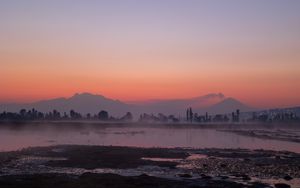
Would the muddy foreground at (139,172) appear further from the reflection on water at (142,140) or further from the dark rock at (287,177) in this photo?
the reflection on water at (142,140)

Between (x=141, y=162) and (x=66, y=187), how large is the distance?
57.8ft

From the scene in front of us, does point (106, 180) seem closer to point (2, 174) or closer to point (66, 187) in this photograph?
point (66, 187)

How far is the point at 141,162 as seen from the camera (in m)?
42.9

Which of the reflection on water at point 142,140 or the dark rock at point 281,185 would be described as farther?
the reflection on water at point 142,140

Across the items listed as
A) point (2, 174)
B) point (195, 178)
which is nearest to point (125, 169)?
point (195, 178)

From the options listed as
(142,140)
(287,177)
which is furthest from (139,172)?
(142,140)

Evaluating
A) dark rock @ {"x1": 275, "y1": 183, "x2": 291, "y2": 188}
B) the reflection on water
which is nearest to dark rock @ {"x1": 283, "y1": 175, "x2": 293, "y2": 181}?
dark rock @ {"x1": 275, "y1": 183, "x2": 291, "y2": 188}

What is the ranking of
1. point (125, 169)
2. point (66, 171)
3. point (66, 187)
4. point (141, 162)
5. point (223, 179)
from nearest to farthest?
point (66, 187), point (223, 179), point (66, 171), point (125, 169), point (141, 162)

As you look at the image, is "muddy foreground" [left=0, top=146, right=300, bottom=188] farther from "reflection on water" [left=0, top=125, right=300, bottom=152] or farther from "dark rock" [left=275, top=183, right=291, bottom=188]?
"reflection on water" [left=0, top=125, right=300, bottom=152]

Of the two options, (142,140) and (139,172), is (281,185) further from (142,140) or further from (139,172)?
(142,140)

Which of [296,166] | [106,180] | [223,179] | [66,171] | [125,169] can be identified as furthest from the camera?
[296,166]

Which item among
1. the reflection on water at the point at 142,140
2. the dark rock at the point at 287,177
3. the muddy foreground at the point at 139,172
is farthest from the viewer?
the reflection on water at the point at 142,140

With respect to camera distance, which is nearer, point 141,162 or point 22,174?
point 22,174

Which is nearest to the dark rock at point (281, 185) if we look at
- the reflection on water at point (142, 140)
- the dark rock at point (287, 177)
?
the dark rock at point (287, 177)
